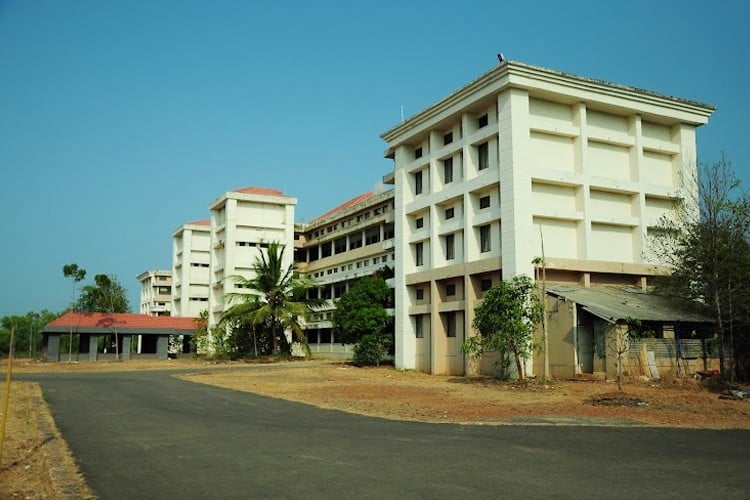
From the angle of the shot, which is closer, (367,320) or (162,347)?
(367,320)

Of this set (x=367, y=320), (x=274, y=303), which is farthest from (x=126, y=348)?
(x=367, y=320)

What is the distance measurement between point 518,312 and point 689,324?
7.73 meters

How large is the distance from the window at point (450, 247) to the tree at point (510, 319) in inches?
315

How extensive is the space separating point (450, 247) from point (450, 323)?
420 cm

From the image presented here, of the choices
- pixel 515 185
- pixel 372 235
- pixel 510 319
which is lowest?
pixel 510 319

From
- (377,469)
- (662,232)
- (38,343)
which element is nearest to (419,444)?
(377,469)

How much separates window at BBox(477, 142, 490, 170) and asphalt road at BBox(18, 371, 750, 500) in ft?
65.4

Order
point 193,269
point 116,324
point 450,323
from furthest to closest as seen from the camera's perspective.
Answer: point 193,269, point 116,324, point 450,323

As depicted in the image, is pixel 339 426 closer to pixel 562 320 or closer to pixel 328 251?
pixel 562 320

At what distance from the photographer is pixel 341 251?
6394 cm

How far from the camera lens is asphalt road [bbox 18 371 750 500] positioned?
7.95m

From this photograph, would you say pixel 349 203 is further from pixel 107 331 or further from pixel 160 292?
pixel 160 292

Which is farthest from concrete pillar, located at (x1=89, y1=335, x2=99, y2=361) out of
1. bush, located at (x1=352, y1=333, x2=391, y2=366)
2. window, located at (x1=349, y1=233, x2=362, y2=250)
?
bush, located at (x1=352, y1=333, x2=391, y2=366)

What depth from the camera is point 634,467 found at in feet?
30.7
